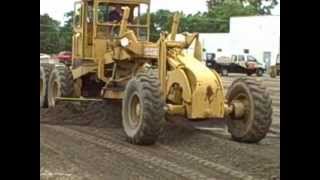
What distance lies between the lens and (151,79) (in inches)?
226

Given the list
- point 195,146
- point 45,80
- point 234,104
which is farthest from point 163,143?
point 45,80

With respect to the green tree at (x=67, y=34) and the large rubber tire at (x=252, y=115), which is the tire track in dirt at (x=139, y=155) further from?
the green tree at (x=67, y=34)

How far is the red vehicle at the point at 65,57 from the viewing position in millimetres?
8109

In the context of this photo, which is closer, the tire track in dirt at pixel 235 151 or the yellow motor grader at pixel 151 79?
the tire track in dirt at pixel 235 151

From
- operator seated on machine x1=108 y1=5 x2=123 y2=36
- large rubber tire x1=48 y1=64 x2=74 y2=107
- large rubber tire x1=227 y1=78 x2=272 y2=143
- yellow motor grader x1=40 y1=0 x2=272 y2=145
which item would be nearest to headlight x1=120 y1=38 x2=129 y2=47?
yellow motor grader x1=40 y1=0 x2=272 y2=145

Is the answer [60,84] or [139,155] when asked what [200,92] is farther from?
[60,84]

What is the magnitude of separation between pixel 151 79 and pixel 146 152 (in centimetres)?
74

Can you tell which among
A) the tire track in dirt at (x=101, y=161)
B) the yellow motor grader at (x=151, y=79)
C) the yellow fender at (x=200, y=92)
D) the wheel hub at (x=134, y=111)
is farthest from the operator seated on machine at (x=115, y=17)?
the tire track in dirt at (x=101, y=161)

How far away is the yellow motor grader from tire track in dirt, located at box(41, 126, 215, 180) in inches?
10.5

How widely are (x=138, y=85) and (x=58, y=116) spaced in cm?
178

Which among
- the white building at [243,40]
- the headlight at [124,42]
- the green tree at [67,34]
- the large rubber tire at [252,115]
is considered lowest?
the large rubber tire at [252,115]

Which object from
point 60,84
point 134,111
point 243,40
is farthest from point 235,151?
point 243,40

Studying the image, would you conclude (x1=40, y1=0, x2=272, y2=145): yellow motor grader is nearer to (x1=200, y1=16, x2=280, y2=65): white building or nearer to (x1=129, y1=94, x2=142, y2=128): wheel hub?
(x1=129, y1=94, x2=142, y2=128): wheel hub
